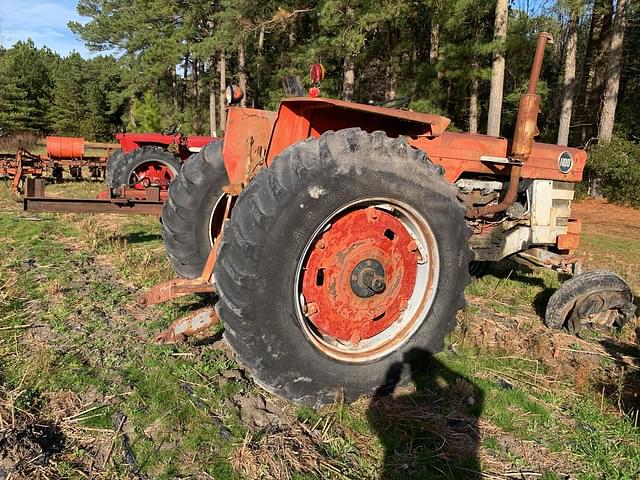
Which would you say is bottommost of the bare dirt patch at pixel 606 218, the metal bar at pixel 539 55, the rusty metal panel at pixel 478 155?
the bare dirt patch at pixel 606 218

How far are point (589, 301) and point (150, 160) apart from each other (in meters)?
8.91

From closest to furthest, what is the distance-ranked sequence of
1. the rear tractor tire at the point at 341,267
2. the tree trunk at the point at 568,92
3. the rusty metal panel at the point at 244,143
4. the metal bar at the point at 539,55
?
the rear tractor tire at the point at 341,267, the metal bar at the point at 539,55, the rusty metal panel at the point at 244,143, the tree trunk at the point at 568,92

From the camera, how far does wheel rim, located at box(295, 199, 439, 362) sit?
2607 millimetres

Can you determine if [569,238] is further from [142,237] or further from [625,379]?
[142,237]

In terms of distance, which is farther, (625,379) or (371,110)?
(625,379)

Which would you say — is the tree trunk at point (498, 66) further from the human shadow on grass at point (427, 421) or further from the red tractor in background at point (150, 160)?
the human shadow on grass at point (427, 421)

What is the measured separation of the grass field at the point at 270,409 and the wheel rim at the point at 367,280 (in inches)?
14.6

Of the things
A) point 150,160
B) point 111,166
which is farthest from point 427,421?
point 111,166

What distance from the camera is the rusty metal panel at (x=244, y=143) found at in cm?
329

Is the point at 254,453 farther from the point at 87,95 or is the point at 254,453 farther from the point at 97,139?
the point at 87,95

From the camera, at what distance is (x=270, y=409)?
2.58 m

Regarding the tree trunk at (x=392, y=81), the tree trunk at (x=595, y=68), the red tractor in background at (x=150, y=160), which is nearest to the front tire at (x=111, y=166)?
the red tractor in background at (x=150, y=160)

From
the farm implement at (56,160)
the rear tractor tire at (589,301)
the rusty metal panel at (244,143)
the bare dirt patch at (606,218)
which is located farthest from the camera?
the farm implement at (56,160)

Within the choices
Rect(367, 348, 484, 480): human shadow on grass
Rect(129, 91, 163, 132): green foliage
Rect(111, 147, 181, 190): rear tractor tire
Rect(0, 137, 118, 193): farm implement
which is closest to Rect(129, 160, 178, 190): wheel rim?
Rect(111, 147, 181, 190): rear tractor tire
